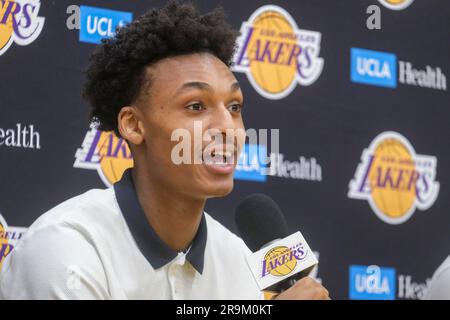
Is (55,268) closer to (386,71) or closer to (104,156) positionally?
(104,156)

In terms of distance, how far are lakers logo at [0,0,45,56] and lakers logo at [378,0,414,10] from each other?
1145mm

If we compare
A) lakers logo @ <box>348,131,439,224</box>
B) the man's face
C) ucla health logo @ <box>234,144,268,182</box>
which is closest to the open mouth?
the man's face

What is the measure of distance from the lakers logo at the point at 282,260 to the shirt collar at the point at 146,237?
246 millimetres

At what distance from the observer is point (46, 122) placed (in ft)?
7.56

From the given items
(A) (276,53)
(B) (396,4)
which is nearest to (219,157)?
(A) (276,53)

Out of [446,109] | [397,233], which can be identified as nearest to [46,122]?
[397,233]

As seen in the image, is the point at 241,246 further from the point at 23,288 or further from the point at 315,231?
the point at 315,231

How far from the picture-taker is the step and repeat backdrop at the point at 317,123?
230 centimetres

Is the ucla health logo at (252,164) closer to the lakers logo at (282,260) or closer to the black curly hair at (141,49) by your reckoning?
the black curly hair at (141,49)

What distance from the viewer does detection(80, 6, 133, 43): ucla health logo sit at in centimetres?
238

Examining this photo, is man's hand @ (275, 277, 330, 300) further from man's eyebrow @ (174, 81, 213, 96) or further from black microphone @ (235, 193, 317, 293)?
man's eyebrow @ (174, 81, 213, 96)

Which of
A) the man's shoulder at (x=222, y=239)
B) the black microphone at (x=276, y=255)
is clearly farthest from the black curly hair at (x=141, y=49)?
the black microphone at (x=276, y=255)

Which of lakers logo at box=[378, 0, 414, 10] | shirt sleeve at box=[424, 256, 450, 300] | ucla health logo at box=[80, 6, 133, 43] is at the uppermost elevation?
lakers logo at box=[378, 0, 414, 10]

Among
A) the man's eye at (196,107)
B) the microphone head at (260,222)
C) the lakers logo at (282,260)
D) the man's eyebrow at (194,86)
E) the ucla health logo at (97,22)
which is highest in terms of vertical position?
the ucla health logo at (97,22)
